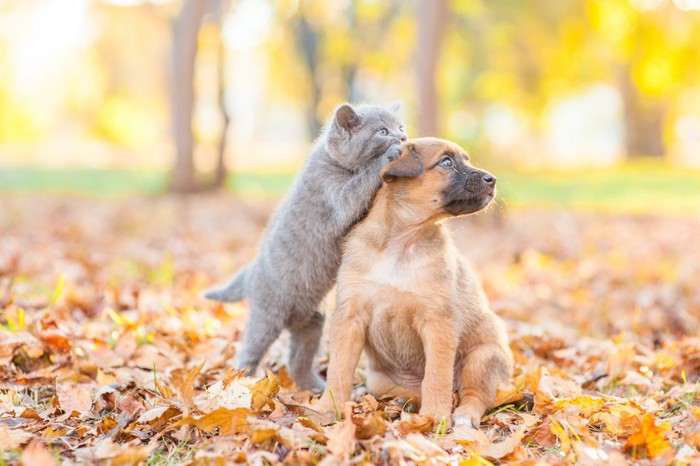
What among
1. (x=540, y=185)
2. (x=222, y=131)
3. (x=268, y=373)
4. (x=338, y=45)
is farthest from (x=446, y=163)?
(x=338, y=45)

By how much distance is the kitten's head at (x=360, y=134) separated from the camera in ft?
14.8

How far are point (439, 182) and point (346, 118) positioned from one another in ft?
3.50

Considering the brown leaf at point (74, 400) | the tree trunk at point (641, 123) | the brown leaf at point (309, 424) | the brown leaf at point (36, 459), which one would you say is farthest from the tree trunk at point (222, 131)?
the tree trunk at point (641, 123)

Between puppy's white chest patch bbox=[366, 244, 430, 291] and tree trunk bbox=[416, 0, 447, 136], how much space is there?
813 centimetres

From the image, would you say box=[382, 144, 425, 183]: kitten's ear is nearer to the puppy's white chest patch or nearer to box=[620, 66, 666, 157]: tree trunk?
the puppy's white chest patch

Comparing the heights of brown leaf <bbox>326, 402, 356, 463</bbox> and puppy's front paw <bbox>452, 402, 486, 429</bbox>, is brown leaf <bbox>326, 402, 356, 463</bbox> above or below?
above

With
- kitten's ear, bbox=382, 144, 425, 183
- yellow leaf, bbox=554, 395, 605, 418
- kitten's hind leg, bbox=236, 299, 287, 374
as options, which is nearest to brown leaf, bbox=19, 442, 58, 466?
kitten's hind leg, bbox=236, 299, 287, 374

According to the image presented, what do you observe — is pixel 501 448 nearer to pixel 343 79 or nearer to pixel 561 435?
pixel 561 435

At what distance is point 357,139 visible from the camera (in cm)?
461

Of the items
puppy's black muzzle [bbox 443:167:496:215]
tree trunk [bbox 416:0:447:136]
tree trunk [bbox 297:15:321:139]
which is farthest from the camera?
tree trunk [bbox 297:15:321:139]

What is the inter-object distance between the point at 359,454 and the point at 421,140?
1681mm

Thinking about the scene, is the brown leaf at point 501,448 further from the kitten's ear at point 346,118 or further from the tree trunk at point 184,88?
the tree trunk at point 184,88

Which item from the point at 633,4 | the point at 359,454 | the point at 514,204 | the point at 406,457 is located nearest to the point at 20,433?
the point at 359,454

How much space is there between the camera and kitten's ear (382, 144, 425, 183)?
12.5ft
